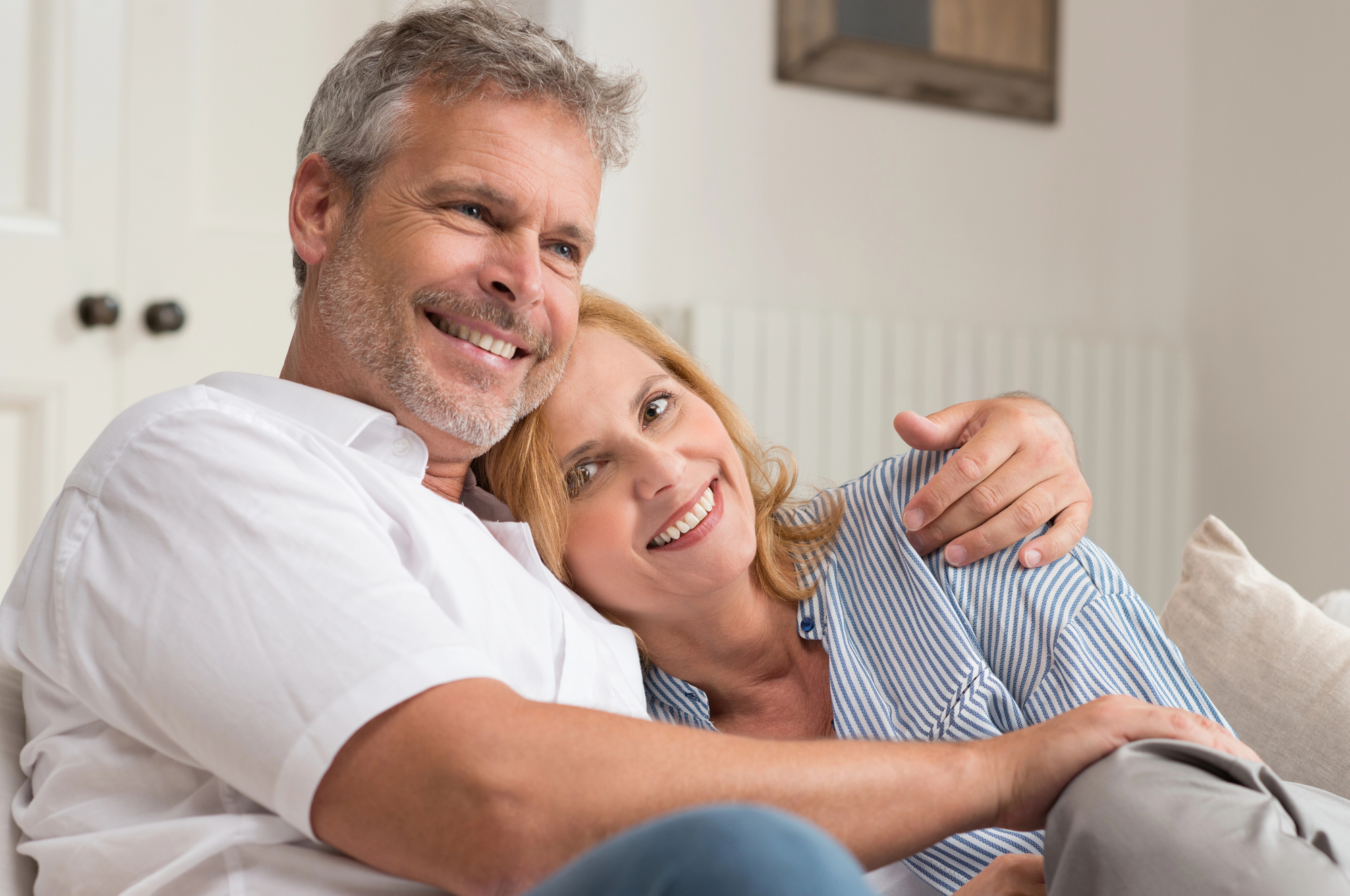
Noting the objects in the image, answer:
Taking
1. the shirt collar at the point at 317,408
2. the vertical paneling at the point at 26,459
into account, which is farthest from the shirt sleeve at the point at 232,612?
the vertical paneling at the point at 26,459

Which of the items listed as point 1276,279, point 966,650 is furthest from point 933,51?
point 966,650

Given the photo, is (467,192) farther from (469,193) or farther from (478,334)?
(478,334)

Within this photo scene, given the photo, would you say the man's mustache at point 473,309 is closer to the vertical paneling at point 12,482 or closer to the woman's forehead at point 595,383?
the woman's forehead at point 595,383

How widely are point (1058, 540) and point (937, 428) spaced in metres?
0.19

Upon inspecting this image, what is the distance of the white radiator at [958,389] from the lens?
276 cm

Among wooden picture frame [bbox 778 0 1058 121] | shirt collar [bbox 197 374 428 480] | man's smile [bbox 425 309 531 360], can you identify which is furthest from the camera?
wooden picture frame [bbox 778 0 1058 121]

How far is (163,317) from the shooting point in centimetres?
229

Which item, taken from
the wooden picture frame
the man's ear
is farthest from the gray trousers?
the wooden picture frame

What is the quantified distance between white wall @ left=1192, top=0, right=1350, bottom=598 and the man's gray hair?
239 cm

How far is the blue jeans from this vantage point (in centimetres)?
56

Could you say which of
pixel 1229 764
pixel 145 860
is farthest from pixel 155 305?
pixel 1229 764

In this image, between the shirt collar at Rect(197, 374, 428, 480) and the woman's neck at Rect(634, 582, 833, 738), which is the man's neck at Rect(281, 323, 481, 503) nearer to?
the shirt collar at Rect(197, 374, 428, 480)

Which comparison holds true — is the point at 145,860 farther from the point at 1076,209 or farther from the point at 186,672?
the point at 1076,209

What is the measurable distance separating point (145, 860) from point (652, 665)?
0.63 metres
